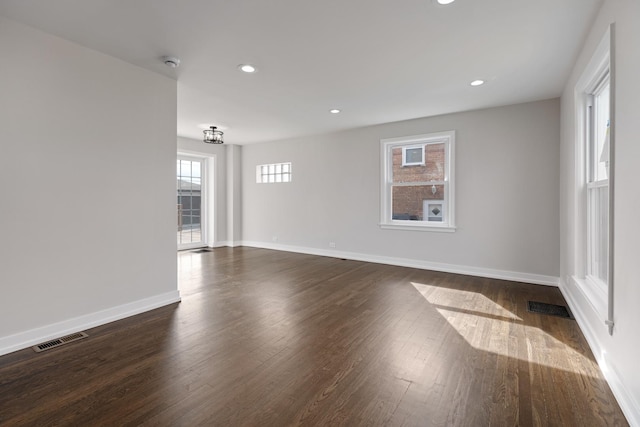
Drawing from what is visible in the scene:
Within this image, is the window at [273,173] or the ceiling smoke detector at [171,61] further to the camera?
the window at [273,173]

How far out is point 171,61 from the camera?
2.96 meters

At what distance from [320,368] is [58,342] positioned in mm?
2147

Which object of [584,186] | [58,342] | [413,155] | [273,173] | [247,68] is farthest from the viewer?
[273,173]

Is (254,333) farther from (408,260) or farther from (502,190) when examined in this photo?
(502,190)

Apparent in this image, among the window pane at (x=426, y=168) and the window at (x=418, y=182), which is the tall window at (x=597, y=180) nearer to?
the window at (x=418, y=182)

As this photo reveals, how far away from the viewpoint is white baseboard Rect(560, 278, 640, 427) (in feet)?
5.32

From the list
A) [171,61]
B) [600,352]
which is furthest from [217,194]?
[600,352]

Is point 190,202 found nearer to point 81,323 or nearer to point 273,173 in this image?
point 273,173

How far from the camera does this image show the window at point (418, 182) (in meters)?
4.95

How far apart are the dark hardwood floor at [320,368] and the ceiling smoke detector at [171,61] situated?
2.45m

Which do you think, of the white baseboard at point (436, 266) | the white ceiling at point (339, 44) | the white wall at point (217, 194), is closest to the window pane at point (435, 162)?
the white ceiling at point (339, 44)

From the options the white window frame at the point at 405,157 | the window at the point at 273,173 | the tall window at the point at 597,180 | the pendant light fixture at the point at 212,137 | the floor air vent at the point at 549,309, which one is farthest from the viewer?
the window at the point at 273,173

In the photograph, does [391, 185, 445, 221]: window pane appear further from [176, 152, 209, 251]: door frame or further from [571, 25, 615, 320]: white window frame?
[176, 152, 209, 251]: door frame

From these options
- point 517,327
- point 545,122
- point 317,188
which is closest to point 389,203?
point 317,188
